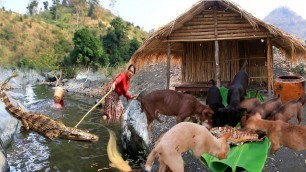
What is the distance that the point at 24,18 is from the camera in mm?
59125

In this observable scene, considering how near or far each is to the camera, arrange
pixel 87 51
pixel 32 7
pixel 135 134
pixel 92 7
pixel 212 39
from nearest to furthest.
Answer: pixel 135 134 → pixel 212 39 → pixel 87 51 → pixel 32 7 → pixel 92 7

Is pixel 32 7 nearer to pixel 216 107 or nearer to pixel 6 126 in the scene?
pixel 6 126

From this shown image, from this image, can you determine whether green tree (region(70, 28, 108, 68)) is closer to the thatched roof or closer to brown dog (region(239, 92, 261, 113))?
the thatched roof

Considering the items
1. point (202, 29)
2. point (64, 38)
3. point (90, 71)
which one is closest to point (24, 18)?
point (64, 38)

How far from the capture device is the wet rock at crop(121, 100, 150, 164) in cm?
806

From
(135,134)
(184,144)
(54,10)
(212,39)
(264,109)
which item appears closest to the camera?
(184,144)

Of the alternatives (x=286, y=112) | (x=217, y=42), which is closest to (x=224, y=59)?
(x=217, y=42)

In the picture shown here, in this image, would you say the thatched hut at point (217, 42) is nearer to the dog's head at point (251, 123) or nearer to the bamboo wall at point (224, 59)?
the bamboo wall at point (224, 59)

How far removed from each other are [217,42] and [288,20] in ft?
392

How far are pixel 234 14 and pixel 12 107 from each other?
830 centimetres

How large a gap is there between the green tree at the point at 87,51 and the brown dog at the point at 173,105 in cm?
2875

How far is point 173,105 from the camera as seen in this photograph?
217 inches

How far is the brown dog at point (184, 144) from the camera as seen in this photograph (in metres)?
3.73

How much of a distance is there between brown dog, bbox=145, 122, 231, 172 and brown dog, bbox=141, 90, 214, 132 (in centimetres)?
102
